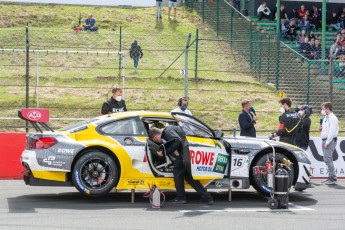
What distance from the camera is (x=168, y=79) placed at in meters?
26.9

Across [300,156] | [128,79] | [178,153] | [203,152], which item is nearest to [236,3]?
[128,79]

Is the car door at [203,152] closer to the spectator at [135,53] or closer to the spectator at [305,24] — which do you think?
the spectator at [135,53]

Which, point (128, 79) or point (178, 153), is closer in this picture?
point (178, 153)

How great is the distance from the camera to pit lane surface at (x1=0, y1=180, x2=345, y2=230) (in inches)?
451

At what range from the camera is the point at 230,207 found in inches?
525

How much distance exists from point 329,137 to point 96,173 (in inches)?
235

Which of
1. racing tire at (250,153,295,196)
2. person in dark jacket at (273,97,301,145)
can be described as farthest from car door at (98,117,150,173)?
person in dark jacket at (273,97,301,145)

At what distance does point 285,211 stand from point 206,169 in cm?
149

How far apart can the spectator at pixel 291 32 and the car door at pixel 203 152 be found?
18.8 m

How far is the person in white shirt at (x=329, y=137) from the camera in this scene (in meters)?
17.2

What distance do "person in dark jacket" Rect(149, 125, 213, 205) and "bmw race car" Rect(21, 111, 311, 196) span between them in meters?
0.16

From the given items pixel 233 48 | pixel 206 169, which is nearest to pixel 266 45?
pixel 233 48

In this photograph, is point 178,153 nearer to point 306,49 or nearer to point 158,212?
point 158,212

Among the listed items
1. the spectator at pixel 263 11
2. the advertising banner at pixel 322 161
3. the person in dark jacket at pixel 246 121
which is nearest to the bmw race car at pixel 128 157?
the person in dark jacket at pixel 246 121
